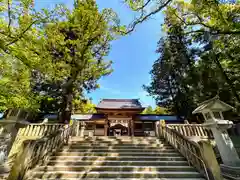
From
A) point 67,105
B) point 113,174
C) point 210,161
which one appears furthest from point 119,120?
point 210,161

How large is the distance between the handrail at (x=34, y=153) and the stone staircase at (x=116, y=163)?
0.23 meters

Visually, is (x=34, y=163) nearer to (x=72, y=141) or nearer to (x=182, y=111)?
(x=72, y=141)

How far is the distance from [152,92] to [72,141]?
12684mm

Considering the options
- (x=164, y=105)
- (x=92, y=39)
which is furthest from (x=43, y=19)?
(x=164, y=105)

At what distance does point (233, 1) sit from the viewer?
18.9 ft

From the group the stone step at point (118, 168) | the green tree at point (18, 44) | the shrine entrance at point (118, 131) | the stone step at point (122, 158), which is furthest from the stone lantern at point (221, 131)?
the shrine entrance at point (118, 131)

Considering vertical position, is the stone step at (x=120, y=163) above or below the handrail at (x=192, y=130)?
below

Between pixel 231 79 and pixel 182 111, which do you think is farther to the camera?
pixel 182 111

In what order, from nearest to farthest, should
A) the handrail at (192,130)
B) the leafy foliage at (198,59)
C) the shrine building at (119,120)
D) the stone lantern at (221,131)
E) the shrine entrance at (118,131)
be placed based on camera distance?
the stone lantern at (221,131) < the leafy foliage at (198,59) < the handrail at (192,130) < the shrine building at (119,120) < the shrine entrance at (118,131)

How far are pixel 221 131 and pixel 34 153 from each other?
6.73 meters

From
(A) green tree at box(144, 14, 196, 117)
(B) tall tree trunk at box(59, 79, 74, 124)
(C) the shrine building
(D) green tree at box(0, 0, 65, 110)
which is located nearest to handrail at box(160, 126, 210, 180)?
(B) tall tree trunk at box(59, 79, 74, 124)

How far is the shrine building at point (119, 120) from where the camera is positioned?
12328 mm

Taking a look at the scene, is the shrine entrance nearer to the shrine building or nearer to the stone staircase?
the shrine building

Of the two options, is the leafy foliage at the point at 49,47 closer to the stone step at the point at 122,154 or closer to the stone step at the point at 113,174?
the stone step at the point at 122,154
